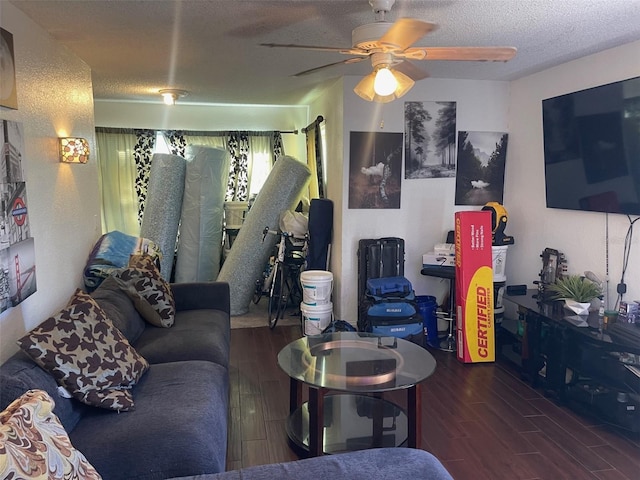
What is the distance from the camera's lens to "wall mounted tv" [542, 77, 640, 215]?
3.19m

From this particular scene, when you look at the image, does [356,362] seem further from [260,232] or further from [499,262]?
[260,232]

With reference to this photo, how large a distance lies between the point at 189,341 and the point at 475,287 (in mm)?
2264

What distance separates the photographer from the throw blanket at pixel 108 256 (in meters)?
3.64

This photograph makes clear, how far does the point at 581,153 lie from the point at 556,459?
2115 millimetres

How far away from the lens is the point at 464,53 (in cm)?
245

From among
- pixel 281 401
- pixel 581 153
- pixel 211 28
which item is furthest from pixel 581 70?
pixel 281 401

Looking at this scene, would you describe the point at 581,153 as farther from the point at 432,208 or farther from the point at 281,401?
the point at 281,401

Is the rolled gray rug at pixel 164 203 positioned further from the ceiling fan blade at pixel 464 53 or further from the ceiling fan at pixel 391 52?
the ceiling fan blade at pixel 464 53

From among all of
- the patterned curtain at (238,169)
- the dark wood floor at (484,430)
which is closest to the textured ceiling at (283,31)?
the patterned curtain at (238,169)

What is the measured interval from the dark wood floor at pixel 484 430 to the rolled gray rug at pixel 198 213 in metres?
2.27

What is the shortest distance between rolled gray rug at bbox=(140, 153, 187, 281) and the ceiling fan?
364 cm

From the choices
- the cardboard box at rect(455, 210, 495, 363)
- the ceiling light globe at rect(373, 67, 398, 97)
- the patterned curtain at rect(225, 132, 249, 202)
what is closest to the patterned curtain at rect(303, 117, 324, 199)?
the patterned curtain at rect(225, 132, 249, 202)

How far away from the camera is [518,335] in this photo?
3867 mm

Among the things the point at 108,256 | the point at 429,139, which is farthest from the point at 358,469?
the point at 429,139
